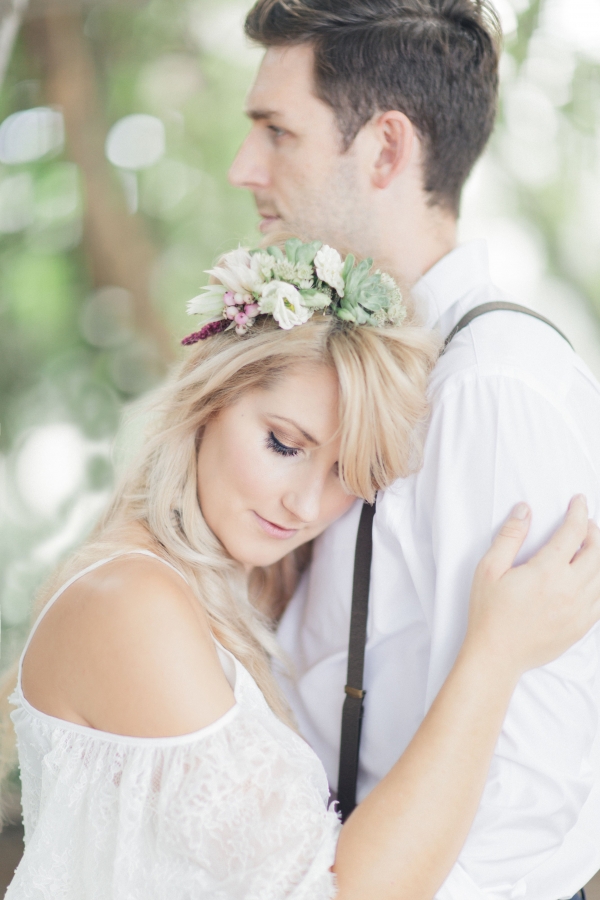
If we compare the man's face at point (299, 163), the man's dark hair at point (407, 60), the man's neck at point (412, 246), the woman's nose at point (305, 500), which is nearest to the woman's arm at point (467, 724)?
the woman's nose at point (305, 500)

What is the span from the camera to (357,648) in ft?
5.10

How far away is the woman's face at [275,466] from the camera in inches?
59.4

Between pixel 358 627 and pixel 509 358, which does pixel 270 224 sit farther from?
pixel 358 627

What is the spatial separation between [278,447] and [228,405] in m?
0.14

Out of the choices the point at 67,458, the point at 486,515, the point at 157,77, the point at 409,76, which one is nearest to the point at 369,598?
the point at 486,515

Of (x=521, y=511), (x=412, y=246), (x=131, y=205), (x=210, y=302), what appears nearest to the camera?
(x=521, y=511)

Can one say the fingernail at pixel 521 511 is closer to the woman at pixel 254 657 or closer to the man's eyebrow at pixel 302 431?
the woman at pixel 254 657

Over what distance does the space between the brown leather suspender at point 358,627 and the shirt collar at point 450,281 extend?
0.50 feet

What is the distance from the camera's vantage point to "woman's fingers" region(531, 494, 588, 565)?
4.35 ft

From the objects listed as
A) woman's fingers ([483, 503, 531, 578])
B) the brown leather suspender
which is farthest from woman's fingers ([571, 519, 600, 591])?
the brown leather suspender

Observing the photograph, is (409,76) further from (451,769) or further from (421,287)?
(451,769)

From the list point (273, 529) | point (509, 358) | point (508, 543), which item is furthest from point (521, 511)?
point (273, 529)

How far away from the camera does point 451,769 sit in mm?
1245

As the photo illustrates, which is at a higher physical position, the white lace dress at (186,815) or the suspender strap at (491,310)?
the suspender strap at (491,310)
